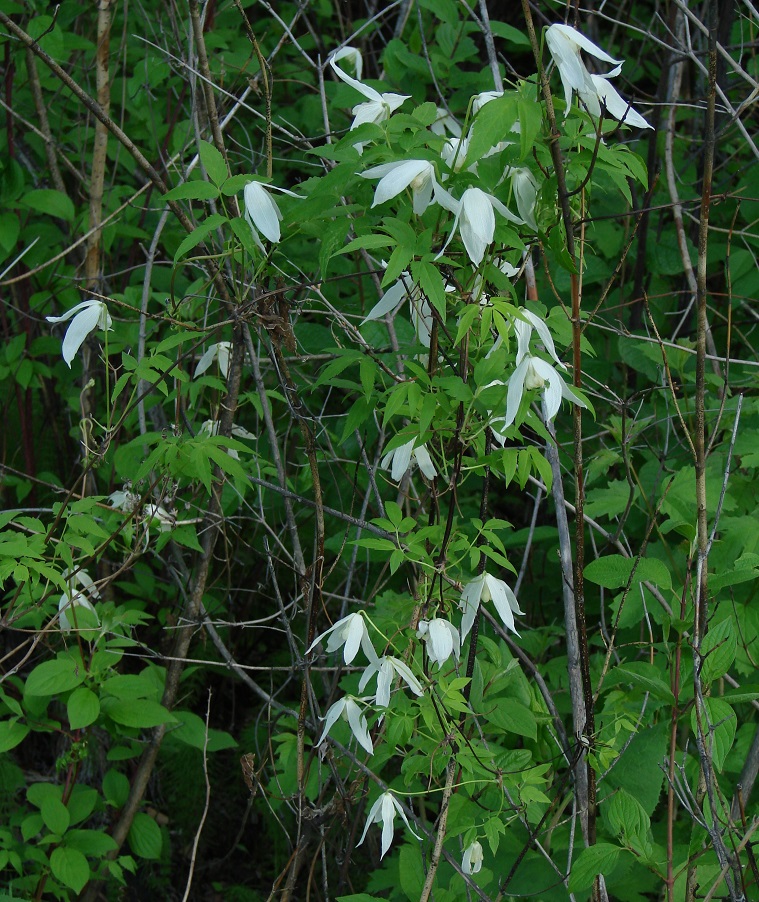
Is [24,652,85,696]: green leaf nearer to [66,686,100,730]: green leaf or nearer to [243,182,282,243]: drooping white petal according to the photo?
[66,686,100,730]: green leaf

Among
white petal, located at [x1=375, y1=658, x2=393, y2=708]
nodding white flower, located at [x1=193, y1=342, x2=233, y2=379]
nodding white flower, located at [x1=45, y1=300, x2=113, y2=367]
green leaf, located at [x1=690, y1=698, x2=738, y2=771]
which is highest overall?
nodding white flower, located at [x1=45, y1=300, x2=113, y2=367]

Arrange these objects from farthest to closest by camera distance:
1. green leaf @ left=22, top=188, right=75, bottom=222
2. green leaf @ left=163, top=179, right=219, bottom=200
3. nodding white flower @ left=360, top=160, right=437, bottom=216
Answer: green leaf @ left=22, top=188, right=75, bottom=222 → green leaf @ left=163, top=179, right=219, bottom=200 → nodding white flower @ left=360, top=160, right=437, bottom=216

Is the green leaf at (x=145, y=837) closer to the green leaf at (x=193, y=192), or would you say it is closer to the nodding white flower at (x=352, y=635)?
the nodding white flower at (x=352, y=635)

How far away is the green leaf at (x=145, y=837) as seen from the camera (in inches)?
89.9

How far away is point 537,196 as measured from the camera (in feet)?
4.35

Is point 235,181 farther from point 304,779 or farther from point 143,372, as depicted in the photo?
point 304,779

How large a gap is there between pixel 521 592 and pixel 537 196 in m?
1.70

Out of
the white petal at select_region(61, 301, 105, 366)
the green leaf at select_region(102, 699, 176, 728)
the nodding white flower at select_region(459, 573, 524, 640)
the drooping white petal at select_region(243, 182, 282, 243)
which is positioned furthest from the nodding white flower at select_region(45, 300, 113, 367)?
the green leaf at select_region(102, 699, 176, 728)

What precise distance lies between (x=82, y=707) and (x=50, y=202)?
1.43 m

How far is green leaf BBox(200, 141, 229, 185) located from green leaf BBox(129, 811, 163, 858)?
1730mm

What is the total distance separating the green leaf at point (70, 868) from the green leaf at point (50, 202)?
1.70 metres

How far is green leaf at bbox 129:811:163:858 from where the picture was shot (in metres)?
2.28

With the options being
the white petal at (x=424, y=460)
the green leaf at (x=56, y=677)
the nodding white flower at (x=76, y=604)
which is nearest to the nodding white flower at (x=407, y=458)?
the white petal at (x=424, y=460)

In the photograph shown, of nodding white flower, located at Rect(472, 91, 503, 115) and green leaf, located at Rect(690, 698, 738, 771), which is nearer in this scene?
nodding white flower, located at Rect(472, 91, 503, 115)
